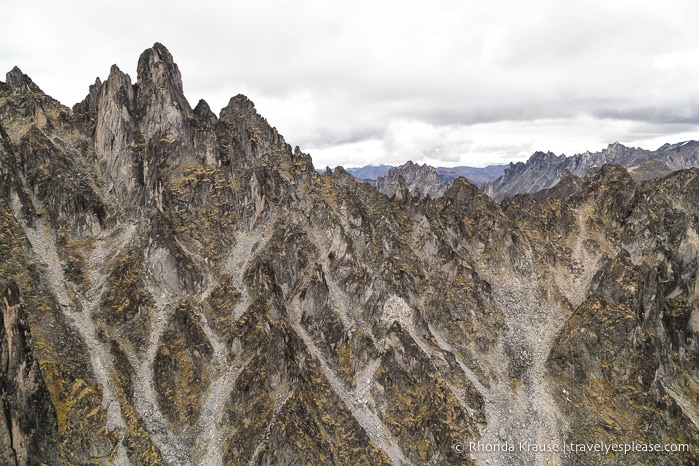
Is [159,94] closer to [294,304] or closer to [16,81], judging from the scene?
[16,81]

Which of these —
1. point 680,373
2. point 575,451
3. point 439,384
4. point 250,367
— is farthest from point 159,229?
point 680,373

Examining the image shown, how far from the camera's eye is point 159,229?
77.4 metres

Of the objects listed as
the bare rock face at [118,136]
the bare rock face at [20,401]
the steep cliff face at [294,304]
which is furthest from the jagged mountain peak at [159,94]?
the bare rock face at [20,401]

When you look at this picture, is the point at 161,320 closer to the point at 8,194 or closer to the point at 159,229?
the point at 159,229

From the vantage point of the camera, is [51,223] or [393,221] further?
[393,221]

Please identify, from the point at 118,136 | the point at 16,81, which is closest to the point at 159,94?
the point at 118,136

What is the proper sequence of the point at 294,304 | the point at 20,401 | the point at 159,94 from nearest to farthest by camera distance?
the point at 20,401 → the point at 294,304 → the point at 159,94

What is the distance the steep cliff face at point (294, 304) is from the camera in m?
58.7

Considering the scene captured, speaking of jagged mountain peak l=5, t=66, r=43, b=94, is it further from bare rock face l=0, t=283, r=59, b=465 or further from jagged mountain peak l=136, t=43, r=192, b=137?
bare rock face l=0, t=283, r=59, b=465

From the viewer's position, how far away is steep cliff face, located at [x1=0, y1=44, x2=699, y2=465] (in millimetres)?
58688

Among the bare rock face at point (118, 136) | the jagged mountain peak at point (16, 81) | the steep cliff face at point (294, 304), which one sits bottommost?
the steep cliff face at point (294, 304)

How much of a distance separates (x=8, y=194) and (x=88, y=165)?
875 inches

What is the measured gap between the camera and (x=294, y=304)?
80625mm

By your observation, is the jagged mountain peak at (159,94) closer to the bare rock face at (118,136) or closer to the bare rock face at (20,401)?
the bare rock face at (118,136)
